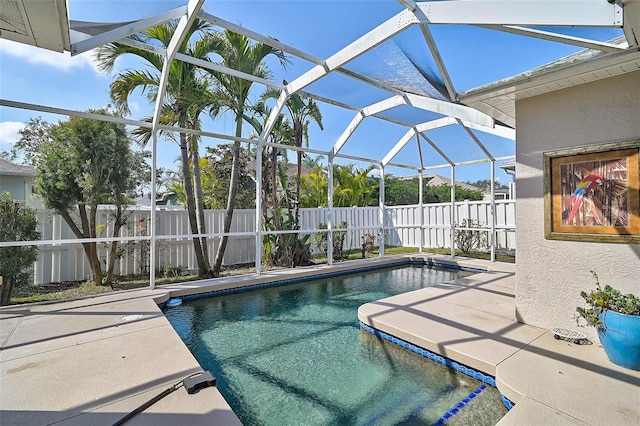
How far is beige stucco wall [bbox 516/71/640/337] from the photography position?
336 centimetres

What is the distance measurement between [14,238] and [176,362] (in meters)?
5.05

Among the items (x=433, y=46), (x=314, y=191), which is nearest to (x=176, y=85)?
(x=433, y=46)

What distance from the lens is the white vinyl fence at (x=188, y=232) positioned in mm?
6965

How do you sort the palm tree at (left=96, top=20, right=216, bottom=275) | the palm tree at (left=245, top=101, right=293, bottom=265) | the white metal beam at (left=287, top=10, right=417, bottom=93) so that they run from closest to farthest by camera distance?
the white metal beam at (left=287, top=10, right=417, bottom=93) → the palm tree at (left=96, top=20, right=216, bottom=275) → the palm tree at (left=245, top=101, right=293, bottom=265)

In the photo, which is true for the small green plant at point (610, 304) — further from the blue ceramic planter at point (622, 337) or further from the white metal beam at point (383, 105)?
the white metal beam at point (383, 105)

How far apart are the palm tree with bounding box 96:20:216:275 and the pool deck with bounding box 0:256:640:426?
354cm

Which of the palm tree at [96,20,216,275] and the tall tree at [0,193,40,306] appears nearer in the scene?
the tall tree at [0,193,40,306]

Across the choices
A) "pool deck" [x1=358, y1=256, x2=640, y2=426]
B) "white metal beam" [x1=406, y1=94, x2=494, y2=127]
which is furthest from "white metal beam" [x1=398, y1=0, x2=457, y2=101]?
"pool deck" [x1=358, y1=256, x2=640, y2=426]

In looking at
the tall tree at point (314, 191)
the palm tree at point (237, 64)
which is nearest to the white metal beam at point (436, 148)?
the palm tree at point (237, 64)

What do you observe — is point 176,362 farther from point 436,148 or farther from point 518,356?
point 436,148

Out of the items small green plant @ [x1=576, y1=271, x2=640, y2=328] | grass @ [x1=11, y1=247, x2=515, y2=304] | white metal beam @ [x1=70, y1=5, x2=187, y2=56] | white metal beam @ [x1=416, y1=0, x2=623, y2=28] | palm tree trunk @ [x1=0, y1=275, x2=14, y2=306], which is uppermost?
white metal beam @ [x1=70, y1=5, x2=187, y2=56]

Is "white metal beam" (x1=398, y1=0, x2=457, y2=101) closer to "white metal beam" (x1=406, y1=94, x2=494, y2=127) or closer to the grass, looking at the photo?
"white metal beam" (x1=406, y1=94, x2=494, y2=127)

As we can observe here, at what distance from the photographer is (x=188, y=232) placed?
898 centimetres

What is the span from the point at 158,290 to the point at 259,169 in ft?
11.0
